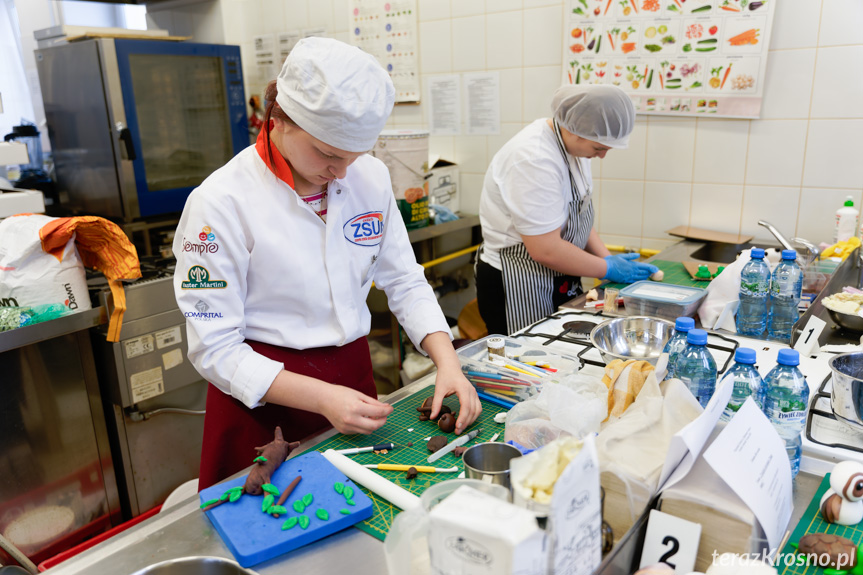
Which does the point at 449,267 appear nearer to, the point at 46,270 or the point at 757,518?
the point at 46,270

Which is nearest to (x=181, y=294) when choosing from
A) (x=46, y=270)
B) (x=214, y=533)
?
(x=214, y=533)

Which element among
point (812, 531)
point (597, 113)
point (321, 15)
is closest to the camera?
point (812, 531)

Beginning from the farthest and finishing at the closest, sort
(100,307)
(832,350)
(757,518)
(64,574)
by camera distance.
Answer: (100,307), (832,350), (64,574), (757,518)

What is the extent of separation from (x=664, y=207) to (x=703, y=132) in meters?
0.37

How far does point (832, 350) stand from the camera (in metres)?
1.61

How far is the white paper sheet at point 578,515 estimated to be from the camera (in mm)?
664

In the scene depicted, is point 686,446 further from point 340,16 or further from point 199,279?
point 340,16

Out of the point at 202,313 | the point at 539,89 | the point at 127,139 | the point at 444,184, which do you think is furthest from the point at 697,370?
the point at 127,139

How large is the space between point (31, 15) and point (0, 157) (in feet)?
5.94

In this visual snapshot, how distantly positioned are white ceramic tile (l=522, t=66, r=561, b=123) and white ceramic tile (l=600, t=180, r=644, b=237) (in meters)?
0.48

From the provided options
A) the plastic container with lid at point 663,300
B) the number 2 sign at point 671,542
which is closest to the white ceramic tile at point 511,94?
the plastic container with lid at point 663,300

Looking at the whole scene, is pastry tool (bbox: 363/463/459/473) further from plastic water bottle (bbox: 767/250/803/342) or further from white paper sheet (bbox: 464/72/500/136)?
white paper sheet (bbox: 464/72/500/136)

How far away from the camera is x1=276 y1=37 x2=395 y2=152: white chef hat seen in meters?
1.21

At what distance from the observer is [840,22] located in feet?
7.76
